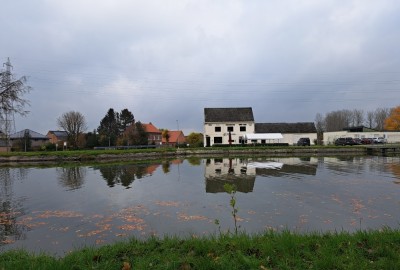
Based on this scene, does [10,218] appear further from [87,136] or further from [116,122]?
[116,122]

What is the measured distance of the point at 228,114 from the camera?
63031 mm

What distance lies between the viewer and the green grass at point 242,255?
436cm

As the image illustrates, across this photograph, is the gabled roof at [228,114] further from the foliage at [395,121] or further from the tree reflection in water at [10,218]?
the tree reflection in water at [10,218]

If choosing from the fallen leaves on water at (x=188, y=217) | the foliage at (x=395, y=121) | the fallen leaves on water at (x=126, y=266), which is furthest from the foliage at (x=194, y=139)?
the fallen leaves on water at (x=126, y=266)

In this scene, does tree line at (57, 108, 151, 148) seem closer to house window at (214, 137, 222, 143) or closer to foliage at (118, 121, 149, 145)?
foliage at (118, 121, 149, 145)

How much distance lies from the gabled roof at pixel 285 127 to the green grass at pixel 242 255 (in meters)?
58.8

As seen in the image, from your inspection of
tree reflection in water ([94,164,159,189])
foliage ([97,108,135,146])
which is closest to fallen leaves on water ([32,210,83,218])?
tree reflection in water ([94,164,159,189])

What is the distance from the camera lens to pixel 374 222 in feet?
27.4

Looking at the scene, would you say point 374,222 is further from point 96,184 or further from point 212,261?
point 96,184

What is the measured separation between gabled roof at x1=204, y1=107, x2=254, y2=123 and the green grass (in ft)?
185

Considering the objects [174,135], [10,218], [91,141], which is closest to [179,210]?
[10,218]

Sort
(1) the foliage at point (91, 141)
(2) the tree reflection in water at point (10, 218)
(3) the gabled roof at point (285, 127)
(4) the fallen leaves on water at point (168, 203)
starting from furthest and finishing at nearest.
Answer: (1) the foliage at point (91, 141) < (3) the gabled roof at point (285, 127) < (4) the fallen leaves on water at point (168, 203) < (2) the tree reflection in water at point (10, 218)

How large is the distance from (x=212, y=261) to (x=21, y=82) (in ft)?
54.5

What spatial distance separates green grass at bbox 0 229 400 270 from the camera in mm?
4359
